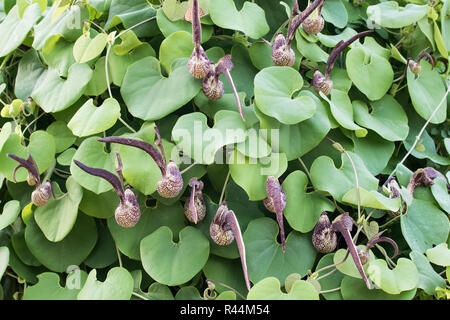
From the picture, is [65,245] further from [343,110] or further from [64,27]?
[343,110]

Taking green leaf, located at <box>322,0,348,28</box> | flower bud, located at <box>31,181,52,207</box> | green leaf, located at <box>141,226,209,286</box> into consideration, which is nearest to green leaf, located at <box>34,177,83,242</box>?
flower bud, located at <box>31,181,52,207</box>

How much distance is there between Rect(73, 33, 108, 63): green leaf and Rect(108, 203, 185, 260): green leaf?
0.96 ft

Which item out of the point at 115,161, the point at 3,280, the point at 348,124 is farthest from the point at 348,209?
the point at 3,280

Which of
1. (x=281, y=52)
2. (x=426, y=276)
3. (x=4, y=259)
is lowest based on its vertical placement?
(x=426, y=276)

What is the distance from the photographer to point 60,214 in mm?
831

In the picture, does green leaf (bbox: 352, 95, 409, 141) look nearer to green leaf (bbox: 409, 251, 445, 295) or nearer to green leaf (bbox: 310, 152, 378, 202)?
green leaf (bbox: 310, 152, 378, 202)

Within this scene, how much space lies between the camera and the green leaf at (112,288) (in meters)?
0.76

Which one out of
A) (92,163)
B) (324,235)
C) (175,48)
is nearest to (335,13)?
(175,48)

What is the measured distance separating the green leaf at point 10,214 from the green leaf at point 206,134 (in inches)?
13.2

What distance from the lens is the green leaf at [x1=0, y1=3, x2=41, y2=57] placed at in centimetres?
94

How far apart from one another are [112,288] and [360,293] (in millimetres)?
413

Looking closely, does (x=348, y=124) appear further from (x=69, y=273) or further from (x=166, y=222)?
(x=69, y=273)

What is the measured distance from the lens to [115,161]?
0.80 metres

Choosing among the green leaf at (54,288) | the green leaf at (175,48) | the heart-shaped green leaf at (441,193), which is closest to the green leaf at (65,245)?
the green leaf at (54,288)
